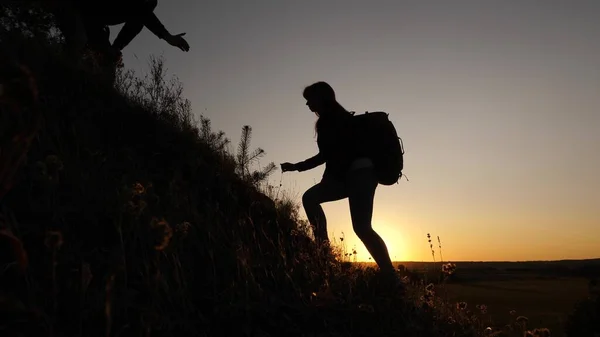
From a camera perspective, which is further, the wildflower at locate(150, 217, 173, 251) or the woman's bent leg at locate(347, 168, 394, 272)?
the woman's bent leg at locate(347, 168, 394, 272)

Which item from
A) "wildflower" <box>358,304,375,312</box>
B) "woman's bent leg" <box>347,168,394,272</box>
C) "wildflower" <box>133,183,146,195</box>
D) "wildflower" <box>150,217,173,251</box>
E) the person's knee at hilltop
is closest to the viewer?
"wildflower" <box>150,217,173,251</box>

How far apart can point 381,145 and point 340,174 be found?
487 millimetres

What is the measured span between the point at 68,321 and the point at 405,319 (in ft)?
7.87

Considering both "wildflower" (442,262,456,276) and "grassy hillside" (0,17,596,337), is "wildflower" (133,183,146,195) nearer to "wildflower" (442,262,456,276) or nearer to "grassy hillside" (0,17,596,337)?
"grassy hillside" (0,17,596,337)

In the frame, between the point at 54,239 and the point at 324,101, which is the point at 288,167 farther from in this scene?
the point at 54,239

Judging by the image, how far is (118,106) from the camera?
533 centimetres

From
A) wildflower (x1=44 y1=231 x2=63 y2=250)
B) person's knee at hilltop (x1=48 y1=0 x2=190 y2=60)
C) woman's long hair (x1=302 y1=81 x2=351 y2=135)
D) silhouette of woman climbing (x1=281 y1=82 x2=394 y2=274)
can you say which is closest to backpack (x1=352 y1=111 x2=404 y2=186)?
silhouette of woman climbing (x1=281 y1=82 x2=394 y2=274)

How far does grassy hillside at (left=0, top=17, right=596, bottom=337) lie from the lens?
266 cm

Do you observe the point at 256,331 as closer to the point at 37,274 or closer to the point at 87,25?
the point at 37,274

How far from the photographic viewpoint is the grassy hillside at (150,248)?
105 inches

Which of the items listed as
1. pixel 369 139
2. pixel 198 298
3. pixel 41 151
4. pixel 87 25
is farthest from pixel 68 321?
pixel 87 25

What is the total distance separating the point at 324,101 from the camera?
509 cm

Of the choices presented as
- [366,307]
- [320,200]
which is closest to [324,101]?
[320,200]

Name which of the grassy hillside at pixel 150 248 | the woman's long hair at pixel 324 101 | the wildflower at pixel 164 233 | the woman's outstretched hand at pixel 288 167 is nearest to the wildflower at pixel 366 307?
the grassy hillside at pixel 150 248
